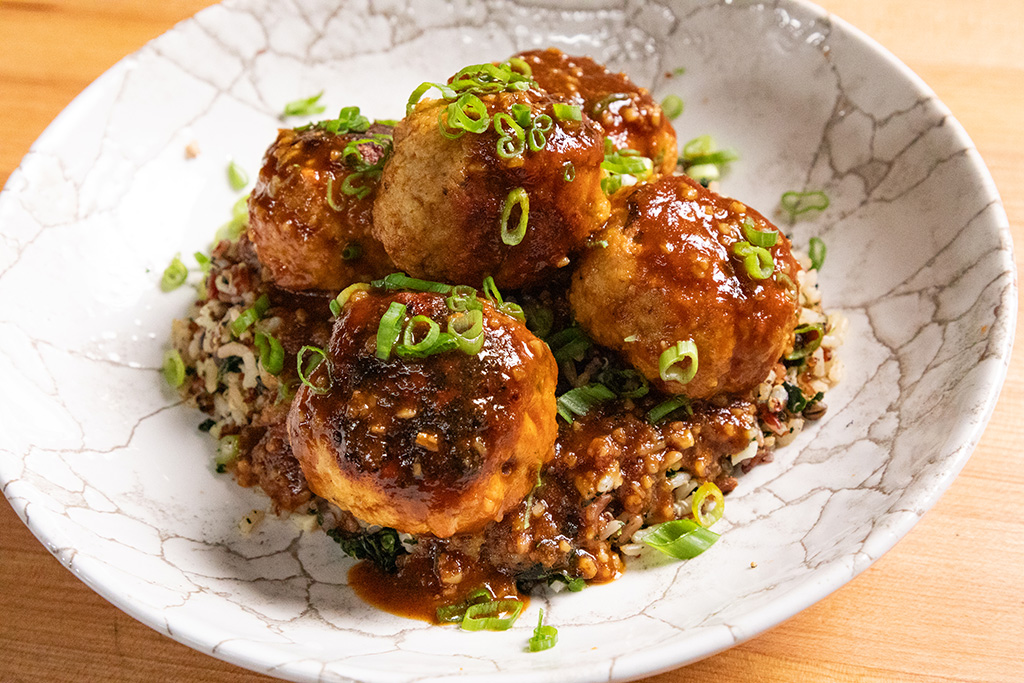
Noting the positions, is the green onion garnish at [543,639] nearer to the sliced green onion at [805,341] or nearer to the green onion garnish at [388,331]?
the green onion garnish at [388,331]

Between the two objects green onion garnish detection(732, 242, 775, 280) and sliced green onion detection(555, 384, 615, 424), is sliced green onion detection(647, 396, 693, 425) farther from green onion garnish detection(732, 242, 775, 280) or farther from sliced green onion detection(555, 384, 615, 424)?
green onion garnish detection(732, 242, 775, 280)

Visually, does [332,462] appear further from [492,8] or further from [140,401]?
[492,8]

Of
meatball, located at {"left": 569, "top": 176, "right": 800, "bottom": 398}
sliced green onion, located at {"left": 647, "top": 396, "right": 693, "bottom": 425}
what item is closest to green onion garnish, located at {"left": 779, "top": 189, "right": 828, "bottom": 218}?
meatball, located at {"left": 569, "top": 176, "right": 800, "bottom": 398}

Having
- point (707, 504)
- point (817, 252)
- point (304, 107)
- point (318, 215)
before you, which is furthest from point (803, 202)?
point (304, 107)

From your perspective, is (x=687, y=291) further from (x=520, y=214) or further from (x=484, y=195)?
(x=484, y=195)

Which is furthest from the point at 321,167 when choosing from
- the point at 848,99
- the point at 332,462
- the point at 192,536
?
the point at 848,99
